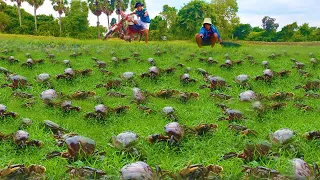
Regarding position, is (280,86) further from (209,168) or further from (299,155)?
(209,168)

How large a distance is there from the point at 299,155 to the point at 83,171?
10.3 feet

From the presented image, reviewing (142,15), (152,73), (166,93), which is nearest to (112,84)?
(152,73)

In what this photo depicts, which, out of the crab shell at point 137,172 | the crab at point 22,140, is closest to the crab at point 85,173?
the crab shell at point 137,172

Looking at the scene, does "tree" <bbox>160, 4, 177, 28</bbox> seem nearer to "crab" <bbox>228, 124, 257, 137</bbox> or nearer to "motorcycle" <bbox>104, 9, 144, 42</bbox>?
"motorcycle" <bbox>104, 9, 144, 42</bbox>

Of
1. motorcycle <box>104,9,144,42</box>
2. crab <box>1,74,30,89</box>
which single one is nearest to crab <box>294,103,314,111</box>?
crab <box>1,74,30,89</box>

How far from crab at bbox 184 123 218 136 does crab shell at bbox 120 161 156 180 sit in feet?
6.44

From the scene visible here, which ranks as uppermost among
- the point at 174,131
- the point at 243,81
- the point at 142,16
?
the point at 142,16

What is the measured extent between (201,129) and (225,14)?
2083 inches

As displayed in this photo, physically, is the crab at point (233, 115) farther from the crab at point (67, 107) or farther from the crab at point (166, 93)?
the crab at point (67, 107)

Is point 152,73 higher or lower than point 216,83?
higher

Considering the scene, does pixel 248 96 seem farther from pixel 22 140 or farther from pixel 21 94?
pixel 21 94

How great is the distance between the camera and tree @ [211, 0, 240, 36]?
186ft

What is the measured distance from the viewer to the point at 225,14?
189ft

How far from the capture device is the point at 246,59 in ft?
46.9
